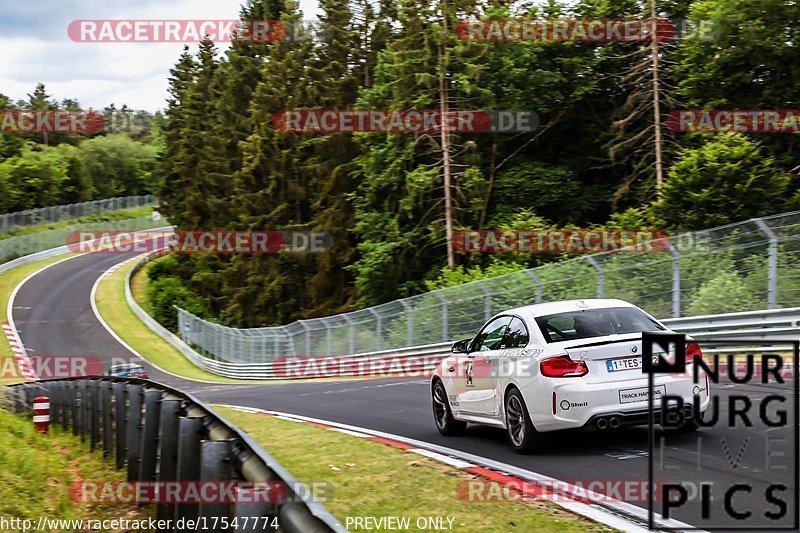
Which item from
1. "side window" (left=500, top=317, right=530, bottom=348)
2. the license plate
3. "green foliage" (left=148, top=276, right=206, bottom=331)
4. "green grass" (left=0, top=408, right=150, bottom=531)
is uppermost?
"side window" (left=500, top=317, right=530, bottom=348)

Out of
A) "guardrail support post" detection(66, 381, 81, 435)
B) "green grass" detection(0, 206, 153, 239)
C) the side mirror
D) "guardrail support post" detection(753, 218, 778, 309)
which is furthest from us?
"green grass" detection(0, 206, 153, 239)

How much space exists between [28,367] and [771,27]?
122 ft

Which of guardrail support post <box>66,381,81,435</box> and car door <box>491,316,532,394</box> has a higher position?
car door <box>491,316,532,394</box>

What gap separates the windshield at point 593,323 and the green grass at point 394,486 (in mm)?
1837

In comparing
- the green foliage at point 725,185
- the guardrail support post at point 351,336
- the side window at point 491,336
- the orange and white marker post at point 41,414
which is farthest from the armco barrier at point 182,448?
the green foliage at point 725,185

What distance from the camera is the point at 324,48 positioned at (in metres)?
60.3

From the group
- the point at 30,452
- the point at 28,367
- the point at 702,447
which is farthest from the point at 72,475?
the point at 28,367

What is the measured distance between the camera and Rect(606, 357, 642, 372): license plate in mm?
9062

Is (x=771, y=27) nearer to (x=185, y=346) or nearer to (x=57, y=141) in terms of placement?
(x=185, y=346)
